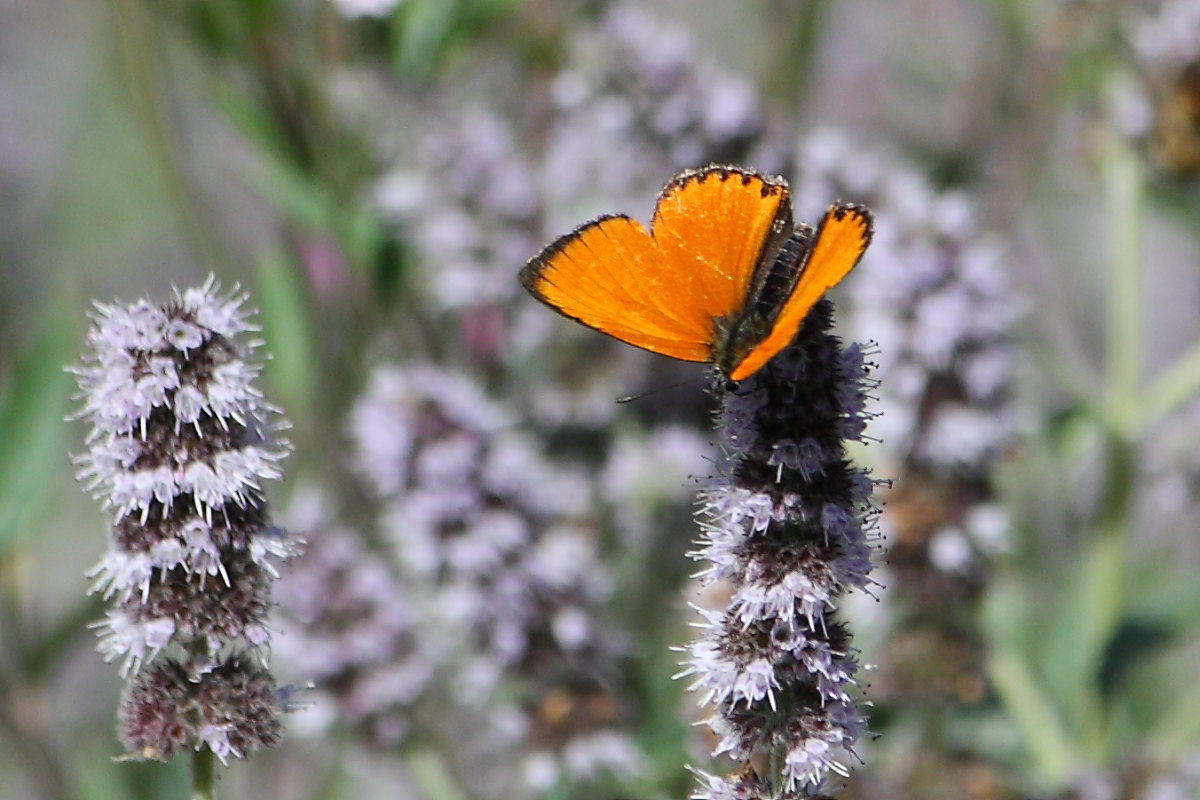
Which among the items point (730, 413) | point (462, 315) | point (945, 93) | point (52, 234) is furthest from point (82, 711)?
point (730, 413)

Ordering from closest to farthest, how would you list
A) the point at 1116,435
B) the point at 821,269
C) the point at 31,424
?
the point at 821,269, the point at 31,424, the point at 1116,435

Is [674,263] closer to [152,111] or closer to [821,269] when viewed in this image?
[821,269]

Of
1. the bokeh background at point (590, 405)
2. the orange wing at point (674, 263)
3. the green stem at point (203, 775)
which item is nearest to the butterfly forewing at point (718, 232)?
the orange wing at point (674, 263)

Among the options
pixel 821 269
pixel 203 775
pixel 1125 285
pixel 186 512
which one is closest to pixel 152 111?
pixel 186 512

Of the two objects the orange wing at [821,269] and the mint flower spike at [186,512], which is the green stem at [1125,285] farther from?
the mint flower spike at [186,512]

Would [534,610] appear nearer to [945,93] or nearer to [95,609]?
[95,609]

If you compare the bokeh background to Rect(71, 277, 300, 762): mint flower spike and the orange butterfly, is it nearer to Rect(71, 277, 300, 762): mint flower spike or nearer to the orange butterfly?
Rect(71, 277, 300, 762): mint flower spike

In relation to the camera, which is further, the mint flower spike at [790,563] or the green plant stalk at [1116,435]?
the green plant stalk at [1116,435]
